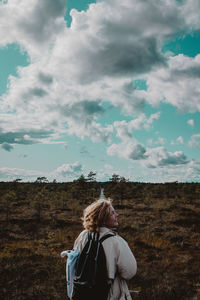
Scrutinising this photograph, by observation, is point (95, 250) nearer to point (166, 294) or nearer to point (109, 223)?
point (109, 223)

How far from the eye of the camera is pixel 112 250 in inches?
103

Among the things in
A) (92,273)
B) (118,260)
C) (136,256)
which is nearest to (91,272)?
(92,273)

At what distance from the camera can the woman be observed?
2627 mm

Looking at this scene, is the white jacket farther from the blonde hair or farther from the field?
the field

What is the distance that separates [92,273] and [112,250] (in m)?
0.38

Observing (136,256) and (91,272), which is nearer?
(91,272)

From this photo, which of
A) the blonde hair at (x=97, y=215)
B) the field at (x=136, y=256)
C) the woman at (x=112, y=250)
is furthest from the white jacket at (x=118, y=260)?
the field at (x=136, y=256)

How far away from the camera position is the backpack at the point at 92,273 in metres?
2.65

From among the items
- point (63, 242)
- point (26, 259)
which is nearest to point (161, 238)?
point (63, 242)

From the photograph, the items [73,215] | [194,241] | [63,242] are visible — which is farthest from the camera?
[73,215]

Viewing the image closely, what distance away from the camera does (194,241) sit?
605 inches

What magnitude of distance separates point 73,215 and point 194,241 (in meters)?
14.9

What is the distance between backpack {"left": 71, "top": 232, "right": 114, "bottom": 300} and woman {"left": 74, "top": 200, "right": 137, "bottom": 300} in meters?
0.06

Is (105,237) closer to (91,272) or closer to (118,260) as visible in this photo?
(118,260)
